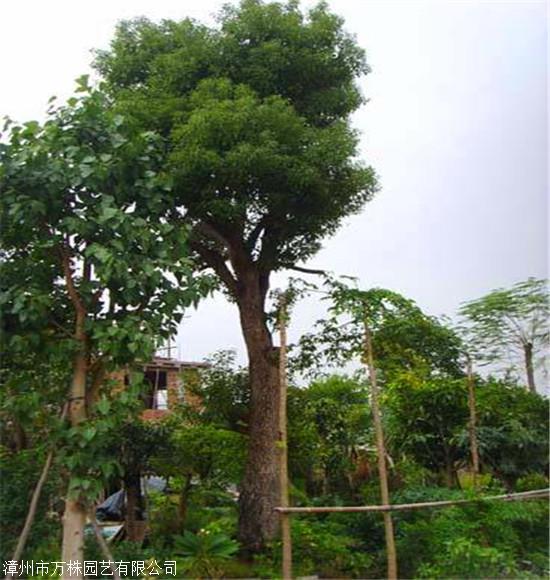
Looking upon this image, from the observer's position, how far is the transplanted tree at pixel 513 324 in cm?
493

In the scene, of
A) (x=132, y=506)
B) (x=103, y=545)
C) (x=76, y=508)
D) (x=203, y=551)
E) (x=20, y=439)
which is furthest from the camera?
(x=132, y=506)

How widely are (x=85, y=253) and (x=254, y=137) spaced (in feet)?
4.51

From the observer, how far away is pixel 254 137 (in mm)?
3928

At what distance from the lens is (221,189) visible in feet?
13.5

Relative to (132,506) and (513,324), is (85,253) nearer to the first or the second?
(132,506)

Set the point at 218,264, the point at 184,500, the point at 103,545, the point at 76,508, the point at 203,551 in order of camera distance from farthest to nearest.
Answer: the point at 184,500
the point at 218,264
the point at 203,551
the point at 76,508
the point at 103,545

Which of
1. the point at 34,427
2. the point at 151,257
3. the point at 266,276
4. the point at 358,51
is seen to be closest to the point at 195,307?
the point at 151,257

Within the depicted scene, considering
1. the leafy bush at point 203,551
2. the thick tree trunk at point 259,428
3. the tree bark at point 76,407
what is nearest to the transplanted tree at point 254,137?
the thick tree trunk at point 259,428

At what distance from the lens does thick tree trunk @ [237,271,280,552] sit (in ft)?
14.4

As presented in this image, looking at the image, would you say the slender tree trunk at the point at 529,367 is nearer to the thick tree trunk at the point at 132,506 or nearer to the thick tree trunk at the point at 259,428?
the thick tree trunk at the point at 259,428

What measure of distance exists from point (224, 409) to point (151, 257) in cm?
224

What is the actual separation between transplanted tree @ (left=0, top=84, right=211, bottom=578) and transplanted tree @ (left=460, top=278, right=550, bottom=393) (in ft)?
9.42

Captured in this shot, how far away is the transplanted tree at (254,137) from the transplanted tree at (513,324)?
144 cm

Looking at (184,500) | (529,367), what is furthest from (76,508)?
(529,367)
